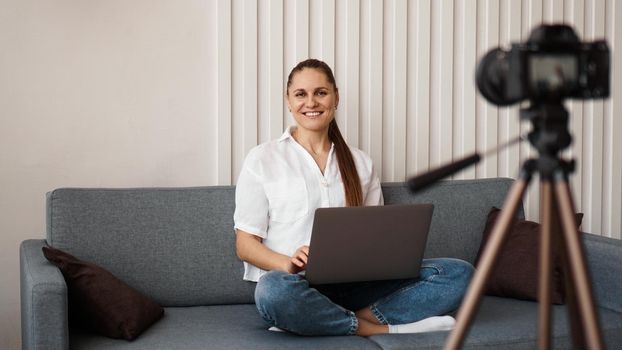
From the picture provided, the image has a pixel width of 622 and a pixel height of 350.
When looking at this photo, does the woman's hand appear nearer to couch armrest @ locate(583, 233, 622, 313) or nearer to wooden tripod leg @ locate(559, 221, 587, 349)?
couch armrest @ locate(583, 233, 622, 313)

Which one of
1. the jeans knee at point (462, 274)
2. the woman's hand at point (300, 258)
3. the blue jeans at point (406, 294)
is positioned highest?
the woman's hand at point (300, 258)

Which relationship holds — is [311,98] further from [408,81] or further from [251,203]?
[408,81]

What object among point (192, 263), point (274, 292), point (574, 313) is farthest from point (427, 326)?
point (574, 313)

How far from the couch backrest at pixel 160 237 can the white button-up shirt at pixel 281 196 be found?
9 centimetres

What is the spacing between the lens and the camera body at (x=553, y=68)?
146 cm

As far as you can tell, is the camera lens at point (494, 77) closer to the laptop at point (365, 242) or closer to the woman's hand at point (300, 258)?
the laptop at point (365, 242)

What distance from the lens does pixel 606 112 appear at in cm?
397

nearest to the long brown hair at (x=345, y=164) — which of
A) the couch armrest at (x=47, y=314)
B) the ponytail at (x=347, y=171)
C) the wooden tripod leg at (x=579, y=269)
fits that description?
the ponytail at (x=347, y=171)

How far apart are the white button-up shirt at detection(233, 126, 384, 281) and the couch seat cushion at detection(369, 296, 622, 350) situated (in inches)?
20.6

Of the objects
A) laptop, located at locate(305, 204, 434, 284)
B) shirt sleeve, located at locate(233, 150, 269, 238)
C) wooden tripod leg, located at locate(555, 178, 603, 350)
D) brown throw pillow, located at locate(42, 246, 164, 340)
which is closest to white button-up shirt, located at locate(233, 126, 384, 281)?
shirt sleeve, located at locate(233, 150, 269, 238)

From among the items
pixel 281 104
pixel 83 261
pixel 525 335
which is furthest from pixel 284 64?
pixel 525 335

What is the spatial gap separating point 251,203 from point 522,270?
3.30 ft

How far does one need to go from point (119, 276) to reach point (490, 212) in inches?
56.4

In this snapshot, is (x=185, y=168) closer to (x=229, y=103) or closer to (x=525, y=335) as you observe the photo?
(x=229, y=103)
